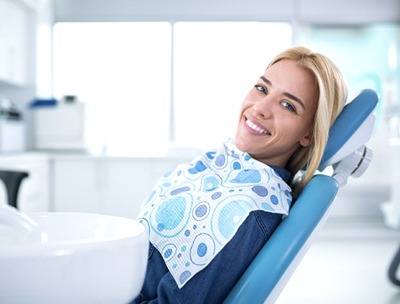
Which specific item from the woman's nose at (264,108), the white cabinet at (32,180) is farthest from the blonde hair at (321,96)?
the white cabinet at (32,180)

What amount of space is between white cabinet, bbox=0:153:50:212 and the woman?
2188 millimetres

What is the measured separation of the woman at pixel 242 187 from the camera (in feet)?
3.23

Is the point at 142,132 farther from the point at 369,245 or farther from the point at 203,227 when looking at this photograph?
the point at 203,227

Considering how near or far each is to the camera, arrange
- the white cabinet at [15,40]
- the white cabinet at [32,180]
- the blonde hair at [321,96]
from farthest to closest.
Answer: the white cabinet at [15,40], the white cabinet at [32,180], the blonde hair at [321,96]

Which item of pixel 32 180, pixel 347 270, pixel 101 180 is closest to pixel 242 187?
pixel 347 270

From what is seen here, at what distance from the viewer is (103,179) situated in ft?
12.8

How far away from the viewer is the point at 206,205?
3.45ft

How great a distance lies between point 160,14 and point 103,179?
1.76m

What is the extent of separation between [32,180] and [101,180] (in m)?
0.55

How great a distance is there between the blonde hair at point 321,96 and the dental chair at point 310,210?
0.09 ft

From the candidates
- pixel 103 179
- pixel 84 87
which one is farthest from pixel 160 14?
pixel 103 179

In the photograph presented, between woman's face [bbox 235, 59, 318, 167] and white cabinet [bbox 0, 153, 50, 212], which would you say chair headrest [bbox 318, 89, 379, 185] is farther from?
white cabinet [bbox 0, 153, 50, 212]

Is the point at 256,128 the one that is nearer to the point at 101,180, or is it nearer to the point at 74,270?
the point at 74,270

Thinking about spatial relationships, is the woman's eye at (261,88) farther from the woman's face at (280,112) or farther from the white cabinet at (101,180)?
the white cabinet at (101,180)
